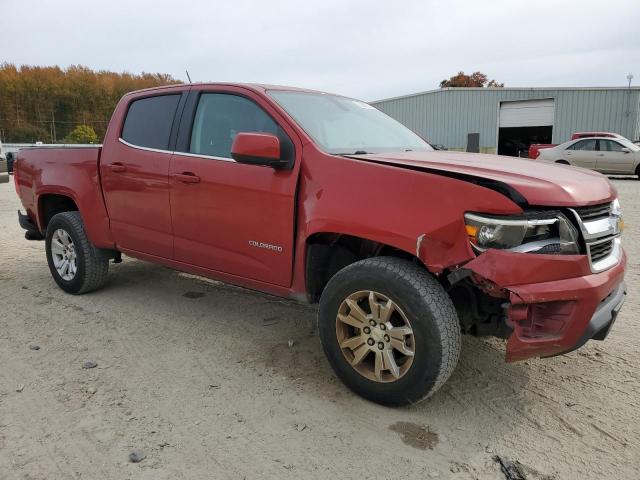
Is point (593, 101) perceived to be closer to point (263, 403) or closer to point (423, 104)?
point (423, 104)

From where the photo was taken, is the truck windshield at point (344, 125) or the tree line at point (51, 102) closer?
the truck windshield at point (344, 125)

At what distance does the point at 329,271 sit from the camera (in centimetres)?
330

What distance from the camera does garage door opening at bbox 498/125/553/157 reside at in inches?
1144

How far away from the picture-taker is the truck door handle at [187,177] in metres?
3.59

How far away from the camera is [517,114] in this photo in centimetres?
2883

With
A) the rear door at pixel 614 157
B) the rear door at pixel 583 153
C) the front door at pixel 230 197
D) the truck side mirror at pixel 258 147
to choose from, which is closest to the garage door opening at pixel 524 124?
the rear door at pixel 583 153

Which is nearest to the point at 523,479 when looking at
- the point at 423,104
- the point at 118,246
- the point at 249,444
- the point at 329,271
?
the point at 249,444

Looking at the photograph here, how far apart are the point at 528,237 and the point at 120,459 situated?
2.18 metres

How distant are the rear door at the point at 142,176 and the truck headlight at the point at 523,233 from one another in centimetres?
234

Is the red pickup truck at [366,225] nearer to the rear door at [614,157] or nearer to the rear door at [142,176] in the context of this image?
the rear door at [142,176]

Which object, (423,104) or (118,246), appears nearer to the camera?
(118,246)

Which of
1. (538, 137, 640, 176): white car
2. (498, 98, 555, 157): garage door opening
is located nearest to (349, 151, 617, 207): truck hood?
(538, 137, 640, 176): white car

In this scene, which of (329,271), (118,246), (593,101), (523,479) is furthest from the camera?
(593,101)

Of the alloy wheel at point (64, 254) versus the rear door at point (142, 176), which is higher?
the rear door at point (142, 176)
